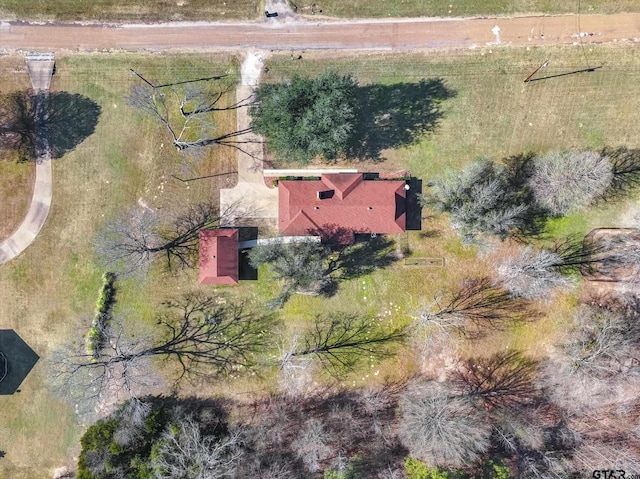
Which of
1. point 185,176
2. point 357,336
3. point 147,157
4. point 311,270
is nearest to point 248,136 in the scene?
point 185,176

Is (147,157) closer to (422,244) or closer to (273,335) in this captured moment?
(273,335)

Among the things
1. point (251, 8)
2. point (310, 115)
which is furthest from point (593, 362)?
point (251, 8)

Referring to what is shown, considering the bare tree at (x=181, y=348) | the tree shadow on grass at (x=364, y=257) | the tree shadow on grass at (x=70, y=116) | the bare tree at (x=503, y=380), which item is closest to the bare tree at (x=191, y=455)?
the bare tree at (x=181, y=348)

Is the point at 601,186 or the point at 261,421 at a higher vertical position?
the point at 601,186

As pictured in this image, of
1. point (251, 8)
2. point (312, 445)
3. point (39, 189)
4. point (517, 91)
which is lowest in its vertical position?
point (312, 445)

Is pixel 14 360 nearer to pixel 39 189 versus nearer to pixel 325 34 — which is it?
pixel 39 189

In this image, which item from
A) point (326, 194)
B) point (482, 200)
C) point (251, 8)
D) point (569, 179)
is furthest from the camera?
point (251, 8)
